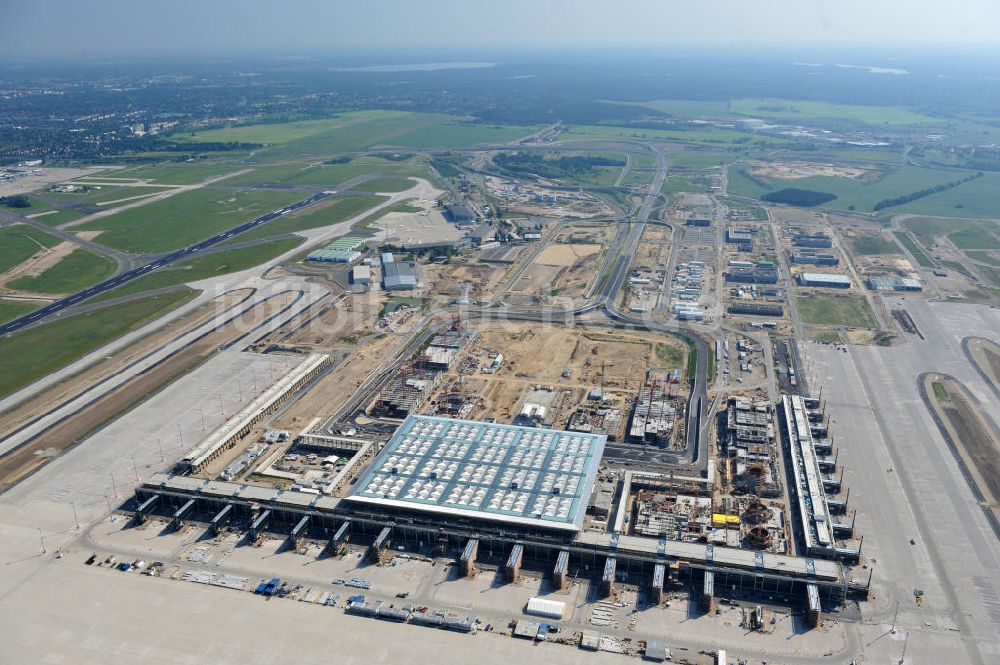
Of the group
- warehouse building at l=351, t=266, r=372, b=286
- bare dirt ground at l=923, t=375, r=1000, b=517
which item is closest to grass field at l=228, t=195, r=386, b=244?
warehouse building at l=351, t=266, r=372, b=286

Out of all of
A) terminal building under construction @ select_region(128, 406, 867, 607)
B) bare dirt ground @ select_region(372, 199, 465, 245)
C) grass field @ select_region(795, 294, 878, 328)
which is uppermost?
bare dirt ground @ select_region(372, 199, 465, 245)

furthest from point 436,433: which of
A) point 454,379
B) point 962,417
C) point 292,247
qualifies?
point 292,247

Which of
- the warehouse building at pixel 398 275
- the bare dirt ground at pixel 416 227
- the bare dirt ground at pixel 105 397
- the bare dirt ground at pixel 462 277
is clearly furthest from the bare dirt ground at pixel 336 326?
the bare dirt ground at pixel 416 227

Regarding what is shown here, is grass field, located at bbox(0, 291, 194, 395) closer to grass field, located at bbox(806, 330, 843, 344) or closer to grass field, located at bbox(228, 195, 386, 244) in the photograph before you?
grass field, located at bbox(228, 195, 386, 244)

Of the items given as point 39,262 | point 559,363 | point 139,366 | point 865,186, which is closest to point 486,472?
point 559,363

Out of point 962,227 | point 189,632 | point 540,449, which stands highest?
point 962,227

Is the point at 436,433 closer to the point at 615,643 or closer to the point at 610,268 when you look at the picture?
the point at 615,643
